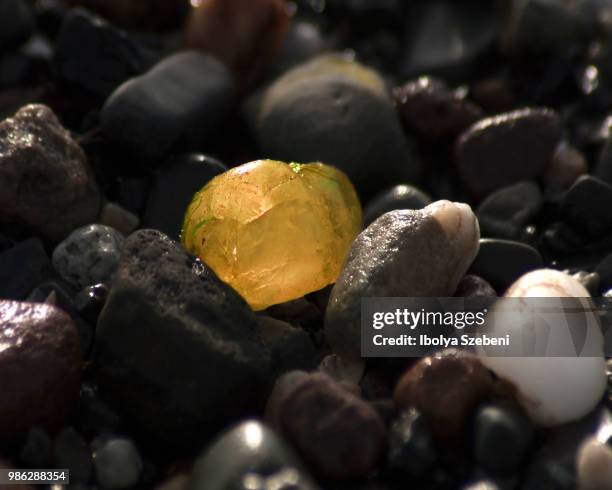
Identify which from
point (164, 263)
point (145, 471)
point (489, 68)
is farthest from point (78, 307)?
point (489, 68)

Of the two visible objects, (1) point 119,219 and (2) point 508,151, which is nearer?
(1) point 119,219

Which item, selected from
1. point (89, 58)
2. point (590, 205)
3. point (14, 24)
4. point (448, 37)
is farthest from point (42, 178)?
point (448, 37)

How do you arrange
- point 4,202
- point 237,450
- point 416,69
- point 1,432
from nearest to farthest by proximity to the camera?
point 237,450, point 1,432, point 4,202, point 416,69

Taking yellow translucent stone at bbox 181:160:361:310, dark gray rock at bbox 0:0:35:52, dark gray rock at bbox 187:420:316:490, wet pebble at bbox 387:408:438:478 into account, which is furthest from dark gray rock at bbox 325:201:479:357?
dark gray rock at bbox 0:0:35:52

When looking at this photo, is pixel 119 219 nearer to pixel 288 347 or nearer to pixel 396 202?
pixel 288 347

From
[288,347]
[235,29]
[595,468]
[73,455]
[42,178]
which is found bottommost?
[73,455]

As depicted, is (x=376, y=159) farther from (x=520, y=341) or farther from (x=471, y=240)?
(x=520, y=341)
